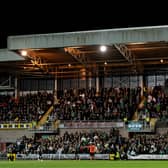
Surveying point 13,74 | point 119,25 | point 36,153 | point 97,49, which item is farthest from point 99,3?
point 36,153

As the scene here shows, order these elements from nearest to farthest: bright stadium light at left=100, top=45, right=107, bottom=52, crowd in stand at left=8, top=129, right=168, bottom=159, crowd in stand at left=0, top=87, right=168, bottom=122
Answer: crowd in stand at left=8, top=129, right=168, bottom=159, bright stadium light at left=100, top=45, right=107, bottom=52, crowd in stand at left=0, top=87, right=168, bottom=122

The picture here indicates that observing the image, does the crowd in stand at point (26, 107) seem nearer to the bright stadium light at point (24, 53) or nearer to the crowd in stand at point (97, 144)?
the crowd in stand at point (97, 144)

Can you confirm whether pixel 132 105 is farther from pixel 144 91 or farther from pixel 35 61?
pixel 35 61

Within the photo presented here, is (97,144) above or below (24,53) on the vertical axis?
below

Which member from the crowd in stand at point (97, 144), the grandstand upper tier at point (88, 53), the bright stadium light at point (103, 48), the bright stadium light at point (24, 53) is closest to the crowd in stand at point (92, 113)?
the crowd in stand at point (97, 144)

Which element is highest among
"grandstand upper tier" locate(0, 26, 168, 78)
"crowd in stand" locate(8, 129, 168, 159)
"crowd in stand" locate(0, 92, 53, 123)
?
"grandstand upper tier" locate(0, 26, 168, 78)

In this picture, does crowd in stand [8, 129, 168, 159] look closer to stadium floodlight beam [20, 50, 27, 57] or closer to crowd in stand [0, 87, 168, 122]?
crowd in stand [0, 87, 168, 122]

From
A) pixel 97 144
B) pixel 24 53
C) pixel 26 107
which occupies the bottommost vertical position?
pixel 97 144

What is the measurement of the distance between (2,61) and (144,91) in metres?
14.9

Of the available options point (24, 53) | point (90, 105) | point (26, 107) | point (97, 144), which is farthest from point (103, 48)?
point (26, 107)

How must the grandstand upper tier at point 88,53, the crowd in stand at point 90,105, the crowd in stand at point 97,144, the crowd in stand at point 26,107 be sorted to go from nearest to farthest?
the crowd in stand at point 97,144, the grandstand upper tier at point 88,53, the crowd in stand at point 90,105, the crowd in stand at point 26,107

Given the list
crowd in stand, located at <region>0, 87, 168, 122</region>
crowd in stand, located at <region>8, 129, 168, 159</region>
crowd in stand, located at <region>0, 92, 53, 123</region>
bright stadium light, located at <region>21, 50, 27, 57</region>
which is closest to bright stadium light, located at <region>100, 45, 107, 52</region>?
crowd in stand, located at <region>0, 87, 168, 122</region>

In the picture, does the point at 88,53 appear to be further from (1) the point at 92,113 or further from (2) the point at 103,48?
(1) the point at 92,113

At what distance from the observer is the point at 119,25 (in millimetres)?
63312
